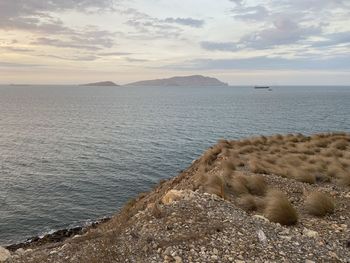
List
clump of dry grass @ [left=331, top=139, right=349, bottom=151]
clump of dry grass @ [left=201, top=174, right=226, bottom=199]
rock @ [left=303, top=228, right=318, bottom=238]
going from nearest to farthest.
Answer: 1. rock @ [left=303, top=228, right=318, bottom=238]
2. clump of dry grass @ [left=201, top=174, right=226, bottom=199]
3. clump of dry grass @ [left=331, top=139, right=349, bottom=151]

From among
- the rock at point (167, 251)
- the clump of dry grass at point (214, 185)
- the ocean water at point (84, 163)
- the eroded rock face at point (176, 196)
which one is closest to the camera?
the rock at point (167, 251)

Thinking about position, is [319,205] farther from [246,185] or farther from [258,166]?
[258,166]

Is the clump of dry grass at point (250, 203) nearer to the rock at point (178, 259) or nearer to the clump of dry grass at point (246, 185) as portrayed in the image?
the clump of dry grass at point (246, 185)

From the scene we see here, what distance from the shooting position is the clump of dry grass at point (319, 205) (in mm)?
12422

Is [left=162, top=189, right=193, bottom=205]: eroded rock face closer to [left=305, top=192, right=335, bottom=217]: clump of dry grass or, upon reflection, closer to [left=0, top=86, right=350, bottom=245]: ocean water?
[left=305, top=192, right=335, bottom=217]: clump of dry grass

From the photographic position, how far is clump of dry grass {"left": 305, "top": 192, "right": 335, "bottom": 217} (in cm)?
1242

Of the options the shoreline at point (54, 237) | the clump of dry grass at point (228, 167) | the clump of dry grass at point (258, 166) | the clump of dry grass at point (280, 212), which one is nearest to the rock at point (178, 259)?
the clump of dry grass at point (280, 212)

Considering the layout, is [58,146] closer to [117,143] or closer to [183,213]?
[117,143]

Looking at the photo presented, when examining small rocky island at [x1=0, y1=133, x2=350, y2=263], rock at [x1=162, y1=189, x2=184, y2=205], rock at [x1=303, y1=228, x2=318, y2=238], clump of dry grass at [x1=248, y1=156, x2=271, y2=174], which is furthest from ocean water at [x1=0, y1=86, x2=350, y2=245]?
rock at [x1=303, y1=228, x2=318, y2=238]

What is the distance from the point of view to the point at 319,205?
Answer: 41.0 feet

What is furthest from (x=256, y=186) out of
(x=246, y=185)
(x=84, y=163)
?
(x=84, y=163)

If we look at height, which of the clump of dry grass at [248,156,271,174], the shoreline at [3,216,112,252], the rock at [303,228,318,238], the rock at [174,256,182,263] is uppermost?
the clump of dry grass at [248,156,271,174]

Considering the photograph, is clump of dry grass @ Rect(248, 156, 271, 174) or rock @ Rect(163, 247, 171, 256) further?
clump of dry grass @ Rect(248, 156, 271, 174)

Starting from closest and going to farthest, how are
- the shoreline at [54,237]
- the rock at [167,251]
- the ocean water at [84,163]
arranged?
1. the rock at [167,251]
2. the shoreline at [54,237]
3. the ocean water at [84,163]
